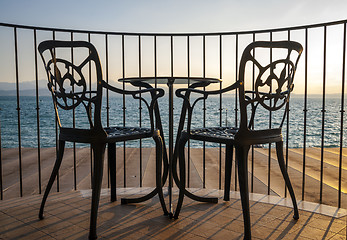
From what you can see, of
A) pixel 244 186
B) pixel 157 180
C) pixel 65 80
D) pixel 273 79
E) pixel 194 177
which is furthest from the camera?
pixel 194 177

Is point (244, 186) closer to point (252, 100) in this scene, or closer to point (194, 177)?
point (252, 100)

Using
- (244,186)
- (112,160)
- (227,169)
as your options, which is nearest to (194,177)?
(227,169)

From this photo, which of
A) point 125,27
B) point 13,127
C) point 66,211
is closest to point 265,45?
point 66,211

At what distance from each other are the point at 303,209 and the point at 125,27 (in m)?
14.6

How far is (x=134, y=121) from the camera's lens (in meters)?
19.8

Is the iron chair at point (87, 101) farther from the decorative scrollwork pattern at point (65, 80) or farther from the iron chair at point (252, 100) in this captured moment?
the iron chair at point (252, 100)

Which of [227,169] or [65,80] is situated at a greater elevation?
[65,80]

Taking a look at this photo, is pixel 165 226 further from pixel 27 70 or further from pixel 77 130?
pixel 27 70

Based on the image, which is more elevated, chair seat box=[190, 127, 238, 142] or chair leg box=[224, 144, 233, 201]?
chair seat box=[190, 127, 238, 142]

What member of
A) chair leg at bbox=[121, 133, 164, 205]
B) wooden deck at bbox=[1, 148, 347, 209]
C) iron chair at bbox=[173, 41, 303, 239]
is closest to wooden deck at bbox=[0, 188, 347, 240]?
chair leg at bbox=[121, 133, 164, 205]

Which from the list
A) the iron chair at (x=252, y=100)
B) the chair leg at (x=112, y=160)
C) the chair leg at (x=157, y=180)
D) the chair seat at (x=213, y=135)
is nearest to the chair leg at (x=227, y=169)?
the chair seat at (x=213, y=135)

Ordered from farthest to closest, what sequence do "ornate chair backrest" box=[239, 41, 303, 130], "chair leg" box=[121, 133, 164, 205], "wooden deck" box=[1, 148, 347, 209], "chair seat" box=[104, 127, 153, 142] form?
1. "wooden deck" box=[1, 148, 347, 209]
2. "chair leg" box=[121, 133, 164, 205]
3. "chair seat" box=[104, 127, 153, 142]
4. "ornate chair backrest" box=[239, 41, 303, 130]

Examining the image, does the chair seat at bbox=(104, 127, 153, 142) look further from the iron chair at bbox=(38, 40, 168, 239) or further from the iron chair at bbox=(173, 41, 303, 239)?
the iron chair at bbox=(173, 41, 303, 239)

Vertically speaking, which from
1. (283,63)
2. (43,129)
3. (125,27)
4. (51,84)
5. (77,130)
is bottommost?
(43,129)
